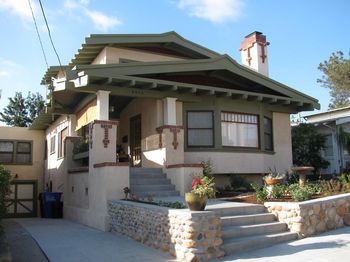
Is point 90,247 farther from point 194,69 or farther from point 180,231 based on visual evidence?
point 194,69

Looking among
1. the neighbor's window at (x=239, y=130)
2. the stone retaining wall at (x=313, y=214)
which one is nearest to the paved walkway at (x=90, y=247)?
the stone retaining wall at (x=313, y=214)

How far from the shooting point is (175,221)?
7.89m

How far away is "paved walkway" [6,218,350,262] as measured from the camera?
7.54m

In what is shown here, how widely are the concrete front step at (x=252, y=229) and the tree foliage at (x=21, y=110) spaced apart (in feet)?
129

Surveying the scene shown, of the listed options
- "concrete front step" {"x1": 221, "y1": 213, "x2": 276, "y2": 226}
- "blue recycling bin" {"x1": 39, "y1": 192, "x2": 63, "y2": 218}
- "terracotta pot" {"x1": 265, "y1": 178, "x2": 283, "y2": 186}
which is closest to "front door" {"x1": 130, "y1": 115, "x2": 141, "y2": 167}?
"blue recycling bin" {"x1": 39, "y1": 192, "x2": 63, "y2": 218}

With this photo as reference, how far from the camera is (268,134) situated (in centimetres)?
1658

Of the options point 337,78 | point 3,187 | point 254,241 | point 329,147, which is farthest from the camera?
point 337,78

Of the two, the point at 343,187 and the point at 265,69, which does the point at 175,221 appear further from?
the point at 265,69

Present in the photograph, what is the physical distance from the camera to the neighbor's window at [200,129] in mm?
14766

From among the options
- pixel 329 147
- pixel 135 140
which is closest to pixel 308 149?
pixel 329 147

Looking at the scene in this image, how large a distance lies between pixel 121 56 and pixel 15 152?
39.4ft

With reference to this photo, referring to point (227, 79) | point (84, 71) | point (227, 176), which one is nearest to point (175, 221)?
point (84, 71)

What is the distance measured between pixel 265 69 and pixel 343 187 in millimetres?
9513

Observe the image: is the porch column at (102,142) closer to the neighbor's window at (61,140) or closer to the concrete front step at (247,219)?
the concrete front step at (247,219)
